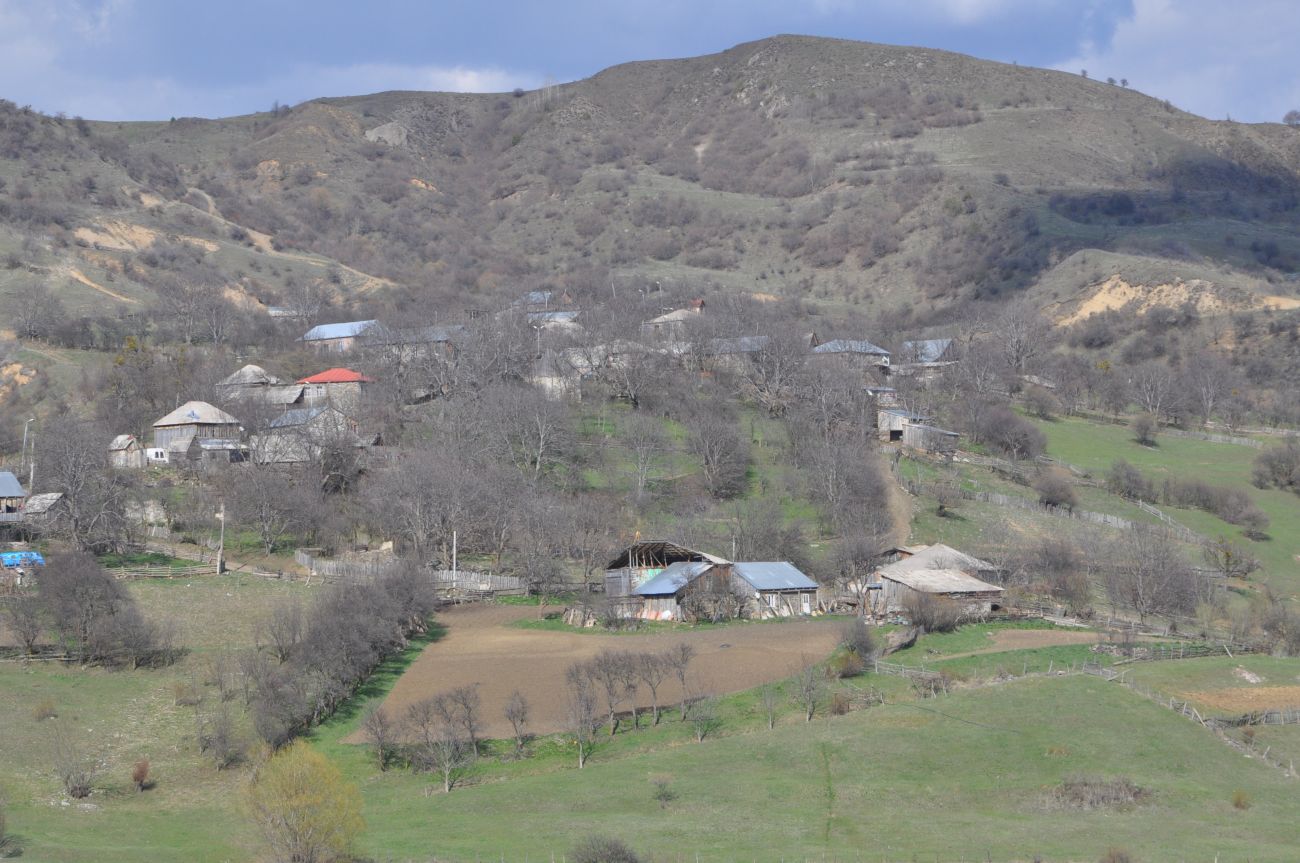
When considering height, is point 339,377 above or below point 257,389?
above

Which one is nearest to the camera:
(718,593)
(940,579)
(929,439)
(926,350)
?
(718,593)

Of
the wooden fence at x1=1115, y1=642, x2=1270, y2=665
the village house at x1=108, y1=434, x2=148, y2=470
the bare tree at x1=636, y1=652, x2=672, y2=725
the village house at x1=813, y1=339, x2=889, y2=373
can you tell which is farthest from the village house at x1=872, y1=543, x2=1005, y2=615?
the village house at x1=108, y1=434, x2=148, y2=470

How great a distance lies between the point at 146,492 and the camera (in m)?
66.9

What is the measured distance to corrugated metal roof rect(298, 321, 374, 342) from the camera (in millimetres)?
104125

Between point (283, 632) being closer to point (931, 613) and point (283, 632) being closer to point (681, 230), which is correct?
point (931, 613)

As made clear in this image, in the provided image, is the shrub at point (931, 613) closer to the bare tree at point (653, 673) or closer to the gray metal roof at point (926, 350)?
the bare tree at point (653, 673)

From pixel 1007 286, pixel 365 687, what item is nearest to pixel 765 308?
pixel 1007 286

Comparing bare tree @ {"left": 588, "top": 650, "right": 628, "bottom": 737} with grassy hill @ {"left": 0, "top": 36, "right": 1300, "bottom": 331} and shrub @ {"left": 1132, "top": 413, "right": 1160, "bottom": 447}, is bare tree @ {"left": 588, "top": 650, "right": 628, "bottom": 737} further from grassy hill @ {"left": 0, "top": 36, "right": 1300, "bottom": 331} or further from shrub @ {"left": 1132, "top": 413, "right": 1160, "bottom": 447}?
grassy hill @ {"left": 0, "top": 36, "right": 1300, "bottom": 331}

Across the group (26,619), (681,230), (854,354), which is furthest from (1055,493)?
(681,230)

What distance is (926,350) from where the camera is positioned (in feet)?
357

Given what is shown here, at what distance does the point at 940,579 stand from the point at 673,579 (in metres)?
12.1

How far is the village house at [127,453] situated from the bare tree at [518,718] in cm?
4077

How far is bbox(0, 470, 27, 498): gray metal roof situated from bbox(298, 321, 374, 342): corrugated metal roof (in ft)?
137

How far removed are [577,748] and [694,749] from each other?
3530 millimetres
